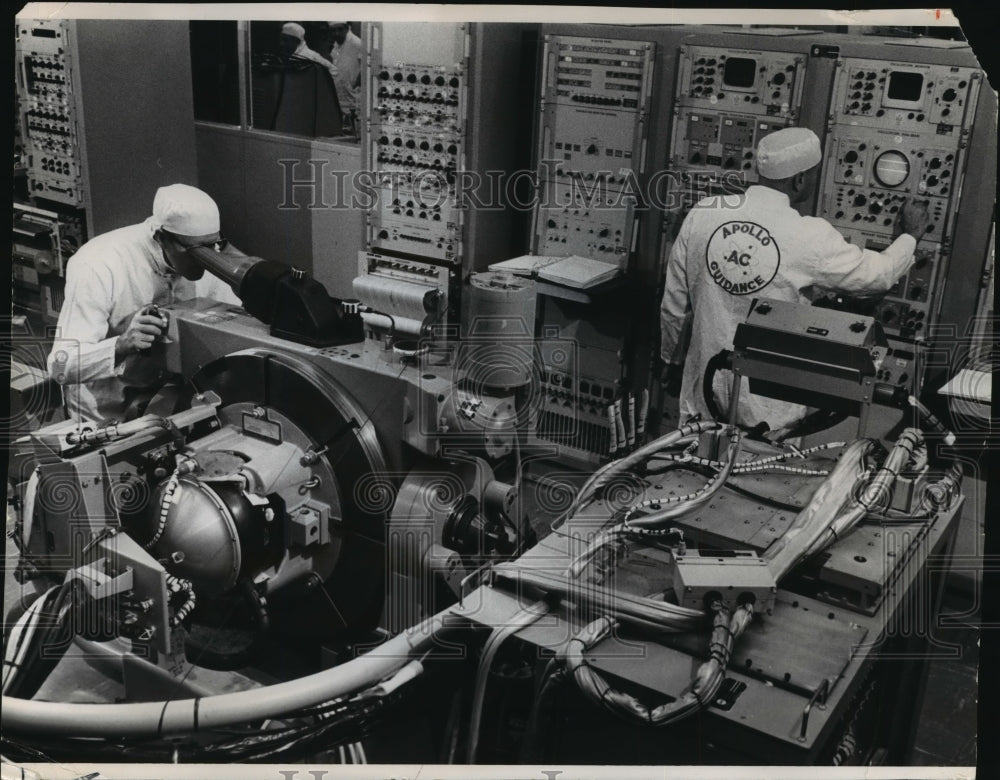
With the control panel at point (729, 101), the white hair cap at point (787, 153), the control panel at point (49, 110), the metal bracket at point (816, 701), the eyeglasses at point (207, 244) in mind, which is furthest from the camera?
the control panel at point (729, 101)

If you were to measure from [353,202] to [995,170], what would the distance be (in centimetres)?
172

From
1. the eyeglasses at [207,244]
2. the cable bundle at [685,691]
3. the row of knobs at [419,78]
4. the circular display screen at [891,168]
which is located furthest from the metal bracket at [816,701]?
the eyeglasses at [207,244]

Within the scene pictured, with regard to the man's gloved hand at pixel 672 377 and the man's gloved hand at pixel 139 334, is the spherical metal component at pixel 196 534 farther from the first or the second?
the man's gloved hand at pixel 672 377

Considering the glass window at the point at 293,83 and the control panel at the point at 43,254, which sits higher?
the glass window at the point at 293,83

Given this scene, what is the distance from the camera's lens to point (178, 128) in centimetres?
279

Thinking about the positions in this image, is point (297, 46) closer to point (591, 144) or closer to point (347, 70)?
point (347, 70)

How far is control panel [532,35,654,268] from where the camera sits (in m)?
2.88

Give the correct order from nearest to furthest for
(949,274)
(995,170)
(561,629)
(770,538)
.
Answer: (561,629) → (770,538) → (995,170) → (949,274)

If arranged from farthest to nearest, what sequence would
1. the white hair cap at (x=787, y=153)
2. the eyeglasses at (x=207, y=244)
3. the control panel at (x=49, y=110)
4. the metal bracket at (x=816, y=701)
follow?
the white hair cap at (x=787, y=153), the eyeglasses at (x=207, y=244), the control panel at (x=49, y=110), the metal bracket at (x=816, y=701)

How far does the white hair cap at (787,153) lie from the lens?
2.92 meters

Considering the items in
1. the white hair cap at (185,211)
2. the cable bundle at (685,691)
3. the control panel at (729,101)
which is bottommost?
the cable bundle at (685,691)

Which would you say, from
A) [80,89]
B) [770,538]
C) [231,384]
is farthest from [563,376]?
[80,89]

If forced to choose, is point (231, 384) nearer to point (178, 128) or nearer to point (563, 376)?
point (178, 128)

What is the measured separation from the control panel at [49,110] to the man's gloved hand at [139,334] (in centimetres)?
34
